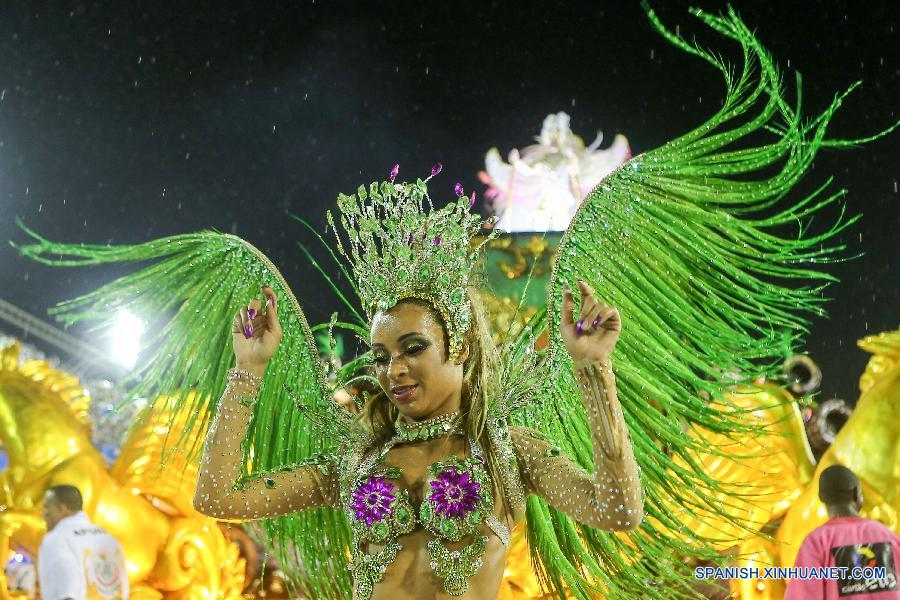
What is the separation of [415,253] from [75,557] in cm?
288

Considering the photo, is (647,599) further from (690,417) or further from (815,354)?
(815,354)

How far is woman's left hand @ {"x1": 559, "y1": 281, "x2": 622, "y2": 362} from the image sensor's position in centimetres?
178

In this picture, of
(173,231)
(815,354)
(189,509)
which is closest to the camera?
(189,509)

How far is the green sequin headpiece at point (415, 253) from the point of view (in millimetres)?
2148

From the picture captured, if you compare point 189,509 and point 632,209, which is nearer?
point 632,209

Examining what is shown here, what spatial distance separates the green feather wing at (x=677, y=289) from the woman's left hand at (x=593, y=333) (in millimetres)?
318

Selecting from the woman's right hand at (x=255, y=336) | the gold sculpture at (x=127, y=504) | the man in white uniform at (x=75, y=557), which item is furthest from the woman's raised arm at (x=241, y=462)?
the gold sculpture at (x=127, y=504)

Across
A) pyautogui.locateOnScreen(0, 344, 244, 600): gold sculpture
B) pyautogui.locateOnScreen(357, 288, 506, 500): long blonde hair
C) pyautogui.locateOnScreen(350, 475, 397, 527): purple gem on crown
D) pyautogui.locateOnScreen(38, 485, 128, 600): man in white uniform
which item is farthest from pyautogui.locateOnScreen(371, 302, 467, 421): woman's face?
pyautogui.locateOnScreen(0, 344, 244, 600): gold sculpture

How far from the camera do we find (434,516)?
1.98m

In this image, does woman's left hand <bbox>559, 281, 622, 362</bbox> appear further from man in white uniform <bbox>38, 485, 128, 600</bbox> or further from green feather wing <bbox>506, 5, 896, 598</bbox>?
man in white uniform <bbox>38, 485, 128, 600</bbox>

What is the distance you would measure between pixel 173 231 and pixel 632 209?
26.0 feet

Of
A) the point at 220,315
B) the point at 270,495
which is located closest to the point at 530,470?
the point at 270,495

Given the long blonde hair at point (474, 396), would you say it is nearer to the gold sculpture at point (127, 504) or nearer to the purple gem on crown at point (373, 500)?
the purple gem on crown at point (373, 500)

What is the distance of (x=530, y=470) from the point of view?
2061 mm
